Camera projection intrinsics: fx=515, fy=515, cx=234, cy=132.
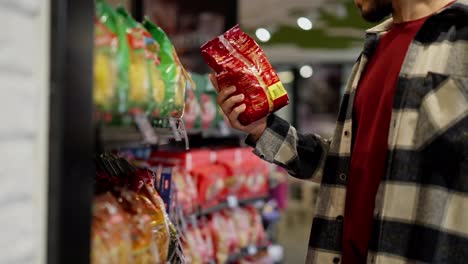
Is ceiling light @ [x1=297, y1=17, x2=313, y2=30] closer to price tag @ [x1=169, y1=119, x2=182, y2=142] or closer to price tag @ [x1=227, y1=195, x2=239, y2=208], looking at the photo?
price tag @ [x1=227, y1=195, x2=239, y2=208]

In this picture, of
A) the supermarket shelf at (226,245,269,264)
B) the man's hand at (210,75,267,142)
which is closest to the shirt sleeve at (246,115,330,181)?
the man's hand at (210,75,267,142)

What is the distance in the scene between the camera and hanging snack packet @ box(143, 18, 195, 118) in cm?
132

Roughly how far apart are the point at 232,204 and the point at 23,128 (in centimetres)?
325

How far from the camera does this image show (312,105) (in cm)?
1503

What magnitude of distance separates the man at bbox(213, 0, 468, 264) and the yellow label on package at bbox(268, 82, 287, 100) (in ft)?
0.36

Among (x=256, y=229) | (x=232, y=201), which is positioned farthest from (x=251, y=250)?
(x=232, y=201)

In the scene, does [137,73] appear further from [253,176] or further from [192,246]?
[253,176]

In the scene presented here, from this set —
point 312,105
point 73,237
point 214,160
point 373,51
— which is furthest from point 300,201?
point 73,237

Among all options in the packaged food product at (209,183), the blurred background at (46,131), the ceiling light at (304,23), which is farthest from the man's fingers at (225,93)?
the ceiling light at (304,23)

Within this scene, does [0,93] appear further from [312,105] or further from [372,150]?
[312,105]

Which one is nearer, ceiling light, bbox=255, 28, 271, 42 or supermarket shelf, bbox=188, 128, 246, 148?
supermarket shelf, bbox=188, 128, 246, 148

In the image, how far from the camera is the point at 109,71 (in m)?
0.97

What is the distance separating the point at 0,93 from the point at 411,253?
49.9 inches

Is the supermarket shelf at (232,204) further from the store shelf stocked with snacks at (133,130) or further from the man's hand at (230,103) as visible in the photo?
the store shelf stocked with snacks at (133,130)
